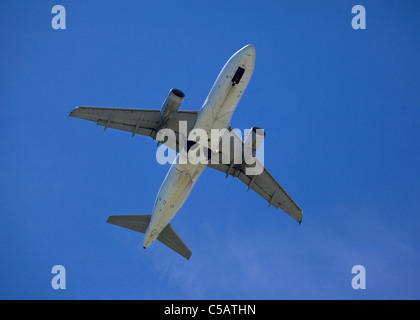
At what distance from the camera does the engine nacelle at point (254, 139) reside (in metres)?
32.2

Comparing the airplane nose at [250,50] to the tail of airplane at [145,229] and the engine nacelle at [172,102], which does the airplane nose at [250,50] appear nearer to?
the engine nacelle at [172,102]

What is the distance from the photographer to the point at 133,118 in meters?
33.3

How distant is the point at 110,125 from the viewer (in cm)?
3341

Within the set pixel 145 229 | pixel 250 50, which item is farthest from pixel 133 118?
pixel 250 50

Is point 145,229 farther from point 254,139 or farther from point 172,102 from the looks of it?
point 254,139

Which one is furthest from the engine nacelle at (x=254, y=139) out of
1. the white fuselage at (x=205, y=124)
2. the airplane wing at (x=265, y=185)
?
the airplane wing at (x=265, y=185)

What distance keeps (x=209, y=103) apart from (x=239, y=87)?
7.46 feet

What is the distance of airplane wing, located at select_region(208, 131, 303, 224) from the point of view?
36.8 metres

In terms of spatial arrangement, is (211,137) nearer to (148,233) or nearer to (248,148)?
(248,148)

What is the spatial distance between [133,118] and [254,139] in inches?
350

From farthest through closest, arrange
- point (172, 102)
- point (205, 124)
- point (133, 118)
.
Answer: point (133, 118) < point (172, 102) < point (205, 124)

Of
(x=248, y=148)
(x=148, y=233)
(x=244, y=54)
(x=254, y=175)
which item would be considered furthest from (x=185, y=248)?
(x=244, y=54)

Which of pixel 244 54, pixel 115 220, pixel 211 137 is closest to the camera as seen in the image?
pixel 244 54

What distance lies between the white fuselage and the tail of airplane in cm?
186
